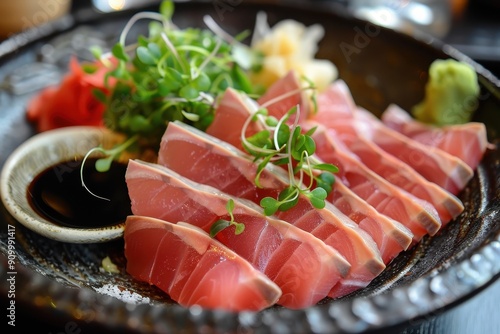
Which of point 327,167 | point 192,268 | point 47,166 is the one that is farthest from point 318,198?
point 47,166

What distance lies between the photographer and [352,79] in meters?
3.07

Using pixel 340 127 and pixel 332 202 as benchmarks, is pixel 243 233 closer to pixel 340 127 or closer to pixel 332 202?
pixel 332 202

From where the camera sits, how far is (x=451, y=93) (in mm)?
2535

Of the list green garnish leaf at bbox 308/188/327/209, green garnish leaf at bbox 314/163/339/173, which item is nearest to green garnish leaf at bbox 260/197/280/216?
green garnish leaf at bbox 308/188/327/209

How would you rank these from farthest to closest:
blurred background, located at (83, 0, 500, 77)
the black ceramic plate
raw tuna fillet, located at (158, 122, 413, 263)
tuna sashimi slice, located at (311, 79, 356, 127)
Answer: blurred background, located at (83, 0, 500, 77) → tuna sashimi slice, located at (311, 79, 356, 127) → raw tuna fillet, located at (158, 122, 413, 263) → the black ceramic plate

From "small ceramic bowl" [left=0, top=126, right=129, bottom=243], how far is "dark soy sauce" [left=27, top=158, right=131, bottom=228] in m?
0.04

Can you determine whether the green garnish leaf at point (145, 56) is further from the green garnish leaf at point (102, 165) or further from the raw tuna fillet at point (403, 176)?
the raw tuna fillet at point (403, 176)

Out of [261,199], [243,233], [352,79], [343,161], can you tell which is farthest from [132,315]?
[352,79]

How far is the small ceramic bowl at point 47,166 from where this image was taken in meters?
2.00

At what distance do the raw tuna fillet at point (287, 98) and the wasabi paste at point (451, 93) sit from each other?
65 cm

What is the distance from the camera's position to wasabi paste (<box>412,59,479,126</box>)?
8.28 feet

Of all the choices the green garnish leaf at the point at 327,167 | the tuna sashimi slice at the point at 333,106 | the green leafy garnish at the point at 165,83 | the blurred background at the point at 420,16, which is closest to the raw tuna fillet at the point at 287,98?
the tuna sashimi slice at the point at 333,106

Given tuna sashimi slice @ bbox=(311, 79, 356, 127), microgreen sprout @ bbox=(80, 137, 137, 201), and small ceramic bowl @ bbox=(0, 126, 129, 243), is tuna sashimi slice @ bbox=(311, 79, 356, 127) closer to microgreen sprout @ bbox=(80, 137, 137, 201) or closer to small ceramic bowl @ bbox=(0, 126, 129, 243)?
microgreen sprout @ bbox=(80, 137, 137, 201)

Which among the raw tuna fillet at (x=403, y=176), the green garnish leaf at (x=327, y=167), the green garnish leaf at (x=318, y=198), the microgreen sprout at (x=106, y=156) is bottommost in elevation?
the microgreen sprout at (x=106, y=156)
